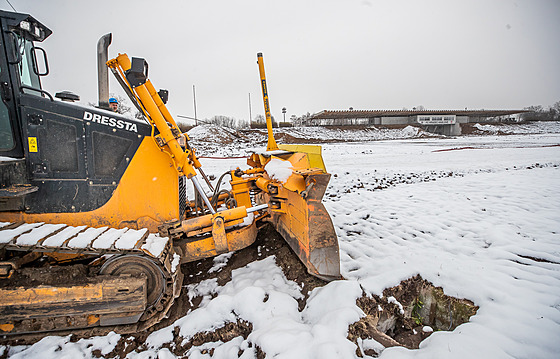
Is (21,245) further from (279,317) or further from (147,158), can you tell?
(279,317)

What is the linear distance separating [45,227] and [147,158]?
3.68 ft

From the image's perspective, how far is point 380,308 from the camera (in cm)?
301

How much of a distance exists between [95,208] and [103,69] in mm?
1591

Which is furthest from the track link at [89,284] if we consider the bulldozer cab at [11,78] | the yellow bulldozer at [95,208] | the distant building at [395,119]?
the distant building at [395,119]

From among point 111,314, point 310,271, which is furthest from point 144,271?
point 310,271

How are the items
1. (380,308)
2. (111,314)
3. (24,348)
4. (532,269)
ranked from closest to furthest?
1. (24,348)
2. (111,314)
3. (380,308)
4. (532,269)

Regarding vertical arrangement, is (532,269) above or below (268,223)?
below

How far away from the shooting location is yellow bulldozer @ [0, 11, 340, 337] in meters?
2.48

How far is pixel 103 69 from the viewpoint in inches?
122

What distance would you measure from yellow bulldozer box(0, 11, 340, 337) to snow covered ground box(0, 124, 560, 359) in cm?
33

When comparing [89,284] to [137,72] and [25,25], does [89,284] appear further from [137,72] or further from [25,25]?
[25,25]

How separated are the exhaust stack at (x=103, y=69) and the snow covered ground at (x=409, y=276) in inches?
102

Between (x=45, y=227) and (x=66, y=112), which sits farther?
(x=66, y=112)

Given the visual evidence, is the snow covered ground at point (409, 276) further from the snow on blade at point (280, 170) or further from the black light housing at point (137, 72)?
the black light housing at point (137, 72)
